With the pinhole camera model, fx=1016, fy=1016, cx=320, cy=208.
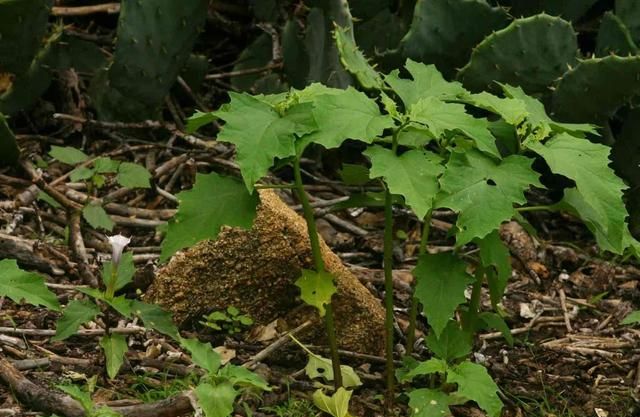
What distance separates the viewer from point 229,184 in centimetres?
201

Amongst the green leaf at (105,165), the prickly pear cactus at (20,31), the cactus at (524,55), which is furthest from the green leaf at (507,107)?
the prickly pear cactus at (20,31)

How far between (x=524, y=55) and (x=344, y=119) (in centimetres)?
122

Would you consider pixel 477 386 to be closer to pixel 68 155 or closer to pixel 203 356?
pixel 203 356

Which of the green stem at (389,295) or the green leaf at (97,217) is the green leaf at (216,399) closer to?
the green stem at (389,295)

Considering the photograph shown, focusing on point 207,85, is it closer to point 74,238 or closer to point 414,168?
point 74,238

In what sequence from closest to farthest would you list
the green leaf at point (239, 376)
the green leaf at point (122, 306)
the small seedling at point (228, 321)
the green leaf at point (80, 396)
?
the green leaf at point (80, 396) < the green leaf at point (239, 376) < the green leaf at point (122, 306) < the small seedling at point (228, 321)

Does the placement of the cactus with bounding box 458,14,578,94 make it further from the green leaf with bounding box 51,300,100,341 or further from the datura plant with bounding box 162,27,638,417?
the green leaf with bounding box 51,300,100,341

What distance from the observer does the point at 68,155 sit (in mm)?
3189

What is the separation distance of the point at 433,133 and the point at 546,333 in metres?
1.05

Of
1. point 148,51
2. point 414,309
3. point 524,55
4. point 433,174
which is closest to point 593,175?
point 433,174

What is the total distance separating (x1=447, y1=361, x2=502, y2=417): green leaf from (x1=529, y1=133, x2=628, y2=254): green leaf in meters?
0.36

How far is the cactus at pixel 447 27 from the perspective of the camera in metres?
3.06

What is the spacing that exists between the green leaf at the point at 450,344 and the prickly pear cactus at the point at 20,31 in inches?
69.6

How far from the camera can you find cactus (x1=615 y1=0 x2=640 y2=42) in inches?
122
